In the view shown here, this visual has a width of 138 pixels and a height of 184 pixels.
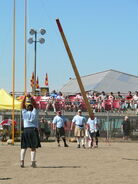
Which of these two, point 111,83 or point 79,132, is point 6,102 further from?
point 111,83

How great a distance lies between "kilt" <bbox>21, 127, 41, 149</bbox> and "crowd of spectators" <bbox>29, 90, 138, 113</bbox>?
15.1m

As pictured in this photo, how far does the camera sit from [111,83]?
35000 millimetres

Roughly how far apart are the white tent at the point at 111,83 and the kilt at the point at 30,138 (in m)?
22.9

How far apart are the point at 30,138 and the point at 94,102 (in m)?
16.0

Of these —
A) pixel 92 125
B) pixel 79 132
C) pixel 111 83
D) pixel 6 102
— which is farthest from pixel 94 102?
pixel 111 83

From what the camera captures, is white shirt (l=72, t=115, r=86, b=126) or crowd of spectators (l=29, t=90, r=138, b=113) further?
crowd of spectators (l=29, t=90, r=138, b=113)

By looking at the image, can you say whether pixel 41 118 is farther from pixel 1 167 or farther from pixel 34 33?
pixel 1 167

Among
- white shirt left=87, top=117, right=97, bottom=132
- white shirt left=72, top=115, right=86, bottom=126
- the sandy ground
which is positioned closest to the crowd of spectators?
white shirt left=87, top=117, right=97, bottom=132

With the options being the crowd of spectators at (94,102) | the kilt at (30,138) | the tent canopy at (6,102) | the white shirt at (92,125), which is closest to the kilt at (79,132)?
the white shirt at (92,125)

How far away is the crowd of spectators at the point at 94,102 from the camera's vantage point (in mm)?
26438

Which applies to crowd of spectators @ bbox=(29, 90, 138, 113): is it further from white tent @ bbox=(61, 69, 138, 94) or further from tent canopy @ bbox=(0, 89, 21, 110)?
white tent @ bbox=(61, 69, 138, 94)

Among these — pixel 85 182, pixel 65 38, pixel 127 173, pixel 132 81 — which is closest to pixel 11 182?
pixel 85 182

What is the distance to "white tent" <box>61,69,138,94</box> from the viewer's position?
34344 mm

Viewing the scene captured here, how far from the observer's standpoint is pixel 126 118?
2503 cm
